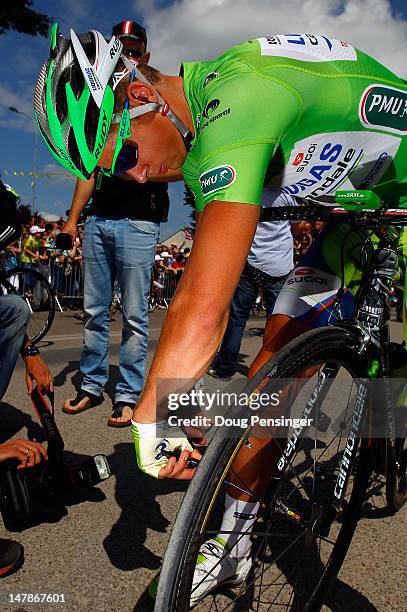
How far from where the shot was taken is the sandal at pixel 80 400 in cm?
357

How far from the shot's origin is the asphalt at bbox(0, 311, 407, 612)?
1.70m

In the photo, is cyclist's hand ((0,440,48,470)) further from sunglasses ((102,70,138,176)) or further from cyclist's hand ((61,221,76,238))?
cyclist's hand ((61,221,76,238))

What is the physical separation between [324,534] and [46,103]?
171cm

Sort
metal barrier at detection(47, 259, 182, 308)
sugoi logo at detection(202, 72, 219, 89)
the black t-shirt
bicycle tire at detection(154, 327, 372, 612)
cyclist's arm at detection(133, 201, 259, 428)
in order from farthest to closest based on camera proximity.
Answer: metal barrier at detection(47, 259, 182, 308)
the black t-shirt
sugoi logo at detection(202, 72, 219, 89)
cyclist's arm at detection(133, 201, 259, 428)
bicycle tire at detection(154, 327, 372, 612)

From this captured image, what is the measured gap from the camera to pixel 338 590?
1794 millimetres

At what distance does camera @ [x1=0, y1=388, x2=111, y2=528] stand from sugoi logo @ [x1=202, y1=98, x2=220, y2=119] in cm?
151

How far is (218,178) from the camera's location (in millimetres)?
1269

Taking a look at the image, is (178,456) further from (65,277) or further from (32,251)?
(32,251)

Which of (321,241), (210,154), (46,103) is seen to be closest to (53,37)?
(46,103)

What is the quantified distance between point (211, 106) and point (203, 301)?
1.79ft

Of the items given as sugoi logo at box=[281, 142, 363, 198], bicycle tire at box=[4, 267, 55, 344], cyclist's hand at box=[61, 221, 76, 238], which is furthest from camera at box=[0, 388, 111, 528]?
bicycle tire at box=[4, 267, 55, 344]

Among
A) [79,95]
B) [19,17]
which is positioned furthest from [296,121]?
[19,17]

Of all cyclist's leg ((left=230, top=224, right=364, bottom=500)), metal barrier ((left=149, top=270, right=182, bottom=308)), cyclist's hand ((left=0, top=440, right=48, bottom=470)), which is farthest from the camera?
metal barrier ((left=149, top=270, right=182, bottom=308))

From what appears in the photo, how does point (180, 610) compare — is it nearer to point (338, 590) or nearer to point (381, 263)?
point (338, 590)
